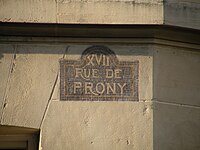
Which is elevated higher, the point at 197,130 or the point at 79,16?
the point at 79,16

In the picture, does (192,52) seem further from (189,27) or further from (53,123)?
(53,123)

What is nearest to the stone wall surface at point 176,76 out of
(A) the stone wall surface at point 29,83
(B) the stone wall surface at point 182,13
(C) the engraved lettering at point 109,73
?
(B) the stone wall surface at point 182,13

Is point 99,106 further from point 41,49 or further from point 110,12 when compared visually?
point 110,12

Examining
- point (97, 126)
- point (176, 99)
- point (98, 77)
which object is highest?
point (98, 77)

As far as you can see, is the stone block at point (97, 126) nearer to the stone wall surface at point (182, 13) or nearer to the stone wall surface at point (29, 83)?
the stone wall surface at point (29, 83)

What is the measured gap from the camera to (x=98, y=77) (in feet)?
21.7

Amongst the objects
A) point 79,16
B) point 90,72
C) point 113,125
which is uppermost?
point 79,16

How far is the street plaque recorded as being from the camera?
6555 millimetres

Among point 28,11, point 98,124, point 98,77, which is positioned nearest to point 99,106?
point 98,124

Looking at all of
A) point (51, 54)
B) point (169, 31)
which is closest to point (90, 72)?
point (51, 54)

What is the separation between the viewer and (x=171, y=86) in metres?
6.66

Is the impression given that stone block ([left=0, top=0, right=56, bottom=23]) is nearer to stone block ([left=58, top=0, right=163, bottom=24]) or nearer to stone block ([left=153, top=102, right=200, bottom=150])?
stone block ([left=58, top=0, right=163, bottom=24])

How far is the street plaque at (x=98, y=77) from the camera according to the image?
655 cm

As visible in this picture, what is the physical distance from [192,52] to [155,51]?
369 mm
